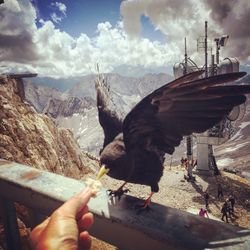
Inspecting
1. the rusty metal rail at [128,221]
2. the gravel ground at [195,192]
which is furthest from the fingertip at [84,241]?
the gravel ground at [195,192]

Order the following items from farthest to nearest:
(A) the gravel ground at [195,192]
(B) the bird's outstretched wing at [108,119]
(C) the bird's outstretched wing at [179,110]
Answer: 1. (A) the gravel ground at [195,192]
2. (B) the bird's outstretched wing at [108,119]
3. (C) the bird's outstretched wing at [179,110]

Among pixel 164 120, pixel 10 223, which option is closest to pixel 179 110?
pixel 164 120

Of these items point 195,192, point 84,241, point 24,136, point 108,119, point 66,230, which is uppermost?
point 108,119

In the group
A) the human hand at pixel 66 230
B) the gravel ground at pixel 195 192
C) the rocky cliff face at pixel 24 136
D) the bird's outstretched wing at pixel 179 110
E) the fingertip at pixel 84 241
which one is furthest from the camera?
the gravel ground at pixel 195 192

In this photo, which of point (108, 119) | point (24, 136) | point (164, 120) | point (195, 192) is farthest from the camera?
point (195, 192)

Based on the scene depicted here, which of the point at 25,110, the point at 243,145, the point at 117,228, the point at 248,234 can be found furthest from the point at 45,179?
the point at 243,145

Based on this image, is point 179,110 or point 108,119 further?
point 108,119

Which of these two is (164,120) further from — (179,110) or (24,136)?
(24,136)

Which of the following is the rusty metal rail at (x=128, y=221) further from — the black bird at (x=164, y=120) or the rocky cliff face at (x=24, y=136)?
the rocky cliff face at (x=24, y=136)
